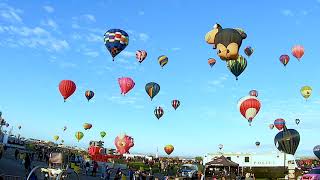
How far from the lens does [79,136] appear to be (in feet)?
236

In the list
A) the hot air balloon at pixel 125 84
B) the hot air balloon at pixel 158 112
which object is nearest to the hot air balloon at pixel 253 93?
the hot air balloon at pixel 158 112

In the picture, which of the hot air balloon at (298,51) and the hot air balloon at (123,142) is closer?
the hot air balloon at (298,51)

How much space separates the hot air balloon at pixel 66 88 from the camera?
40875 millimetres

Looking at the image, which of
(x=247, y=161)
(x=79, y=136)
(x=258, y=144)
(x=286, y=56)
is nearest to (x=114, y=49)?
(x=286, y=56)

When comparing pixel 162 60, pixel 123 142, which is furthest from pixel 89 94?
pixel 162 60

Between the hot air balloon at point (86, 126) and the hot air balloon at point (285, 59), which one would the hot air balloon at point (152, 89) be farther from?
the hot air balloon at point (86, 126)

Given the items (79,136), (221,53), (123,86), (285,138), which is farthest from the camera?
(79,136)

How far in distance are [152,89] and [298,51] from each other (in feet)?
53.5

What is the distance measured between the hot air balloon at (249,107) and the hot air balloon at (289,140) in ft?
10.0

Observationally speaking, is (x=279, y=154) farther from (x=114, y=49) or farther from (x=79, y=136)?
(x=79, y=136)

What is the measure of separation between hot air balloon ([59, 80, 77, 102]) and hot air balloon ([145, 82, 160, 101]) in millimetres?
8472

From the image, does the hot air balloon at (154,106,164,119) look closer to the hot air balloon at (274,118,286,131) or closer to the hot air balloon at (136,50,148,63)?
the hot air balloon at (136,50,148,63)

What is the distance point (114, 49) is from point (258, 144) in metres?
43.7

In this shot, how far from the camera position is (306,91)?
169 ft
